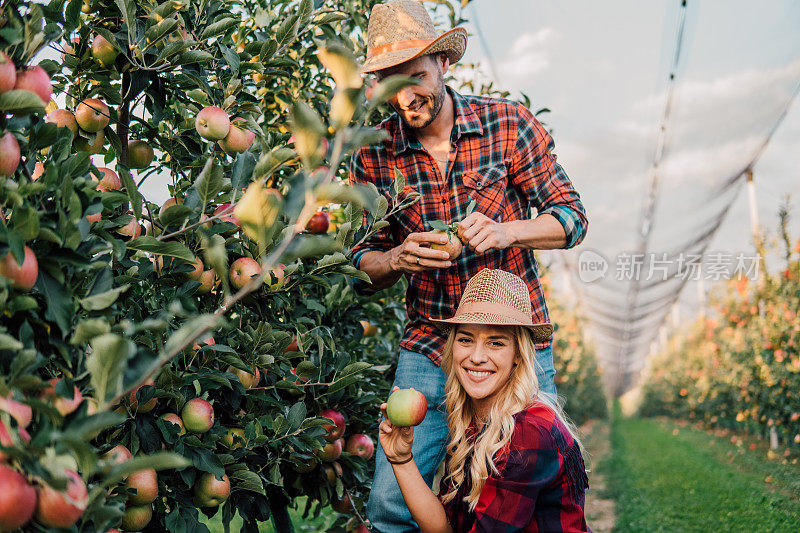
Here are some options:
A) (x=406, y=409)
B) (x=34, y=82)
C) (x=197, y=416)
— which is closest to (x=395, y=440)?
(x=406, y=409)

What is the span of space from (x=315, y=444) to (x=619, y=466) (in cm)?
718

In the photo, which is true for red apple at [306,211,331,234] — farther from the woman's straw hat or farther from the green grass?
the green grass

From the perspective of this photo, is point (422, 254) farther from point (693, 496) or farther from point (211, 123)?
point (693, 496)

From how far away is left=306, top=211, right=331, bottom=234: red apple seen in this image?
210 cm

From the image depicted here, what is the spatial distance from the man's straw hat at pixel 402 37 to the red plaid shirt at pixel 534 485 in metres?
1.02

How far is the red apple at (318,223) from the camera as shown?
6.89 feet

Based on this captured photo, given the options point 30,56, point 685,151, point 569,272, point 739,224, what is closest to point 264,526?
point 30,56

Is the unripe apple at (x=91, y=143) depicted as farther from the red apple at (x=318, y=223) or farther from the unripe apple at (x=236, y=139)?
the red apple at (x=318, y=223)

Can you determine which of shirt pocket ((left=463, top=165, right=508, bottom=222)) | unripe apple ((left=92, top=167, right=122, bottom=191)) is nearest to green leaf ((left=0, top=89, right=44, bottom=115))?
unripe apple ((left=92, top=167, right=122, bottom=191))

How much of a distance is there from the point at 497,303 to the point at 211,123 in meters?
0.83

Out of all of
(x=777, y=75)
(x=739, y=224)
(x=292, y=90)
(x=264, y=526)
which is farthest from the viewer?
(x=739, y=224)

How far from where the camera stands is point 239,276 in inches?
59.3

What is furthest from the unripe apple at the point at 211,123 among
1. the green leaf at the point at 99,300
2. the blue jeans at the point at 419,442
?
the blue jeans at the point at 419,442

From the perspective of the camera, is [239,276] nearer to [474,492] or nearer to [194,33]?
[194,33]
